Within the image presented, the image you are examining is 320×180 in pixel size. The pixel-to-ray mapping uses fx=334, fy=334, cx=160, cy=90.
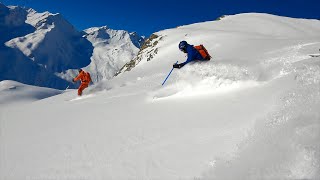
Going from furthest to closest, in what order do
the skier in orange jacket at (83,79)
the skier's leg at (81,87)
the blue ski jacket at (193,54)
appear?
the skier in orange jacket at (83,79) < the skier's leg at (81,87) < the blue ski jacket at (193,54)

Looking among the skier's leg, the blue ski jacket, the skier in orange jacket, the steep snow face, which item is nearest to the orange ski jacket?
the skier in orange jacket

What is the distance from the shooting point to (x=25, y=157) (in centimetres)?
641

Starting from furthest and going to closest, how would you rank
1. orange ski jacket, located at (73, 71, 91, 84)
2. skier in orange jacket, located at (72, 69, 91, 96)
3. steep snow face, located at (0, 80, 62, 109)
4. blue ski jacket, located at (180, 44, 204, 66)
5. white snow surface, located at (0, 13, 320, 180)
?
steep snow face, located at (0, 80, 62, 109), orange ski jacket, located at (73, 71, 91, 84), skier in orange jacket, located at (72, 69, 91, 96), blue ski jacket, located at (180, 44, 204, 66), white snow surface, located at (0, 13, 320, 180)

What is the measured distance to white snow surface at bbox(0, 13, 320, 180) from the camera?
4.88 m

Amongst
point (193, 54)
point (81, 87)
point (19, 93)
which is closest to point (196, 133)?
point (193, 54)

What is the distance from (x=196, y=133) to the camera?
6.19 meters

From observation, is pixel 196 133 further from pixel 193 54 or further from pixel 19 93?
pixel 19 93

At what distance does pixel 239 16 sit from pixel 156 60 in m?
19.5

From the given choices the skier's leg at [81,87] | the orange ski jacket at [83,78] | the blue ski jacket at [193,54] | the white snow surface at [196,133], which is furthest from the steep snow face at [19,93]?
the blue ski jacket at [193,54]

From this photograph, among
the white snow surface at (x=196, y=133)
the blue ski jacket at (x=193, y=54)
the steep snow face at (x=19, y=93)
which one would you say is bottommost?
the white snow surface at (x=196, y=133)

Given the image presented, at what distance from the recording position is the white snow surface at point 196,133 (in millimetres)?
4879

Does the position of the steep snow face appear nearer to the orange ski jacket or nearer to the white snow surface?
the orange ski jacket

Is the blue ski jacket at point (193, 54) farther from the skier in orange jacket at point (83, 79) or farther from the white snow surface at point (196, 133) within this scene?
the skier in orange jacket at point (83, 79)

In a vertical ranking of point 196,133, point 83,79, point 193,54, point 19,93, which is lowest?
point 196,133
